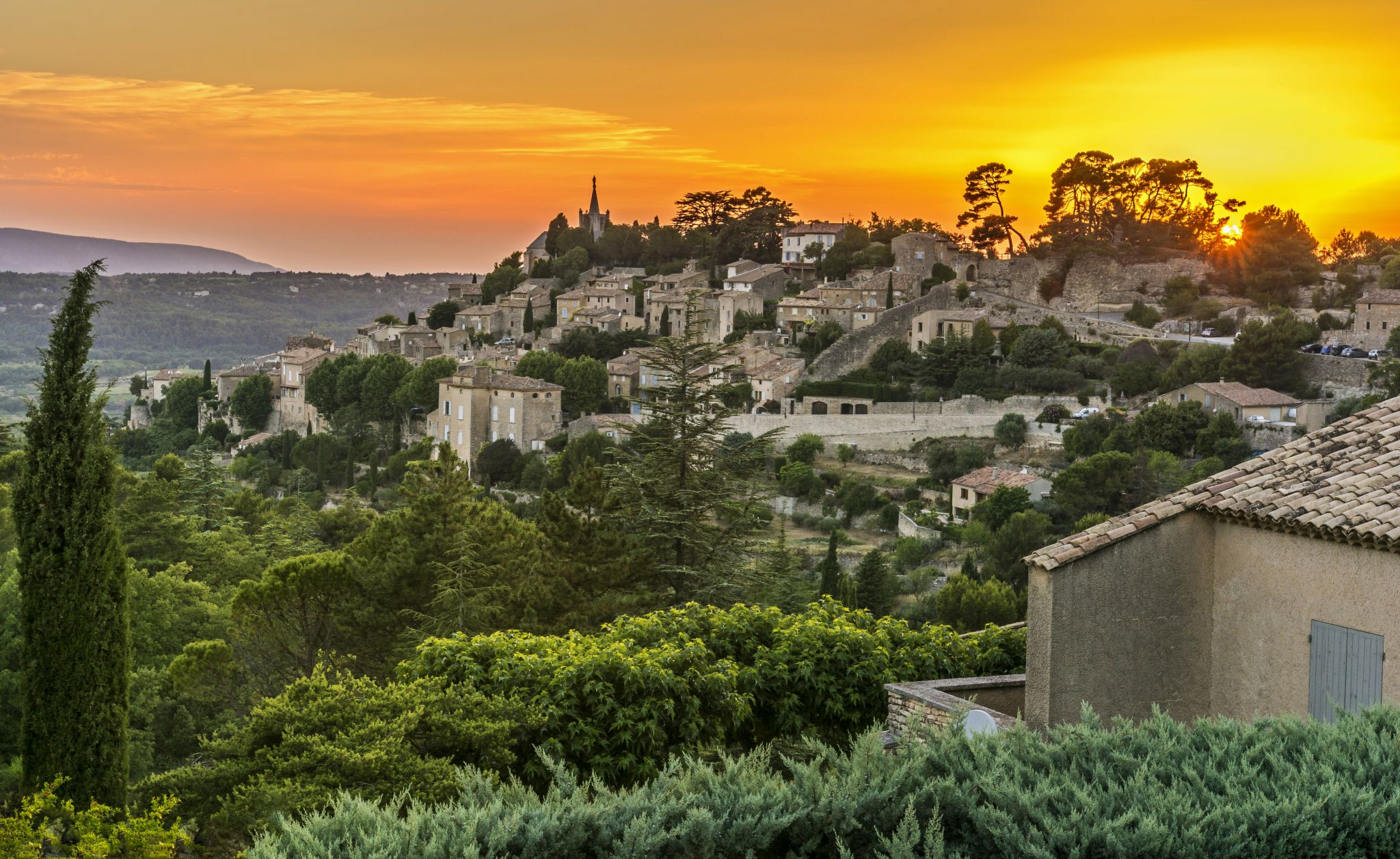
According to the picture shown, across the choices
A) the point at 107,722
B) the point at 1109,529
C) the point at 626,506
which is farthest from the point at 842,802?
the point at 626,506

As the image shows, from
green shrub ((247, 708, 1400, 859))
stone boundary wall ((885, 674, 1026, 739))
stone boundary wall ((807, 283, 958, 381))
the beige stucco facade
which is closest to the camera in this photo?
green shrub ((247, 708, 1400, 859))

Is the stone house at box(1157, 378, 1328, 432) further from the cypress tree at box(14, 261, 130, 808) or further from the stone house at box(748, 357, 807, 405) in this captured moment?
the cypress tree at box(14, 261, 130, 808)

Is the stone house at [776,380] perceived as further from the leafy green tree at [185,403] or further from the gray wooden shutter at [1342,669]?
the gray wooden shutter at [1342,669]

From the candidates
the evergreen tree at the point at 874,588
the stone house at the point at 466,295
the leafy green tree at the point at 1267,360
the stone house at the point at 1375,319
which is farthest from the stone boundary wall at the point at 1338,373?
the stone house at the point at 466,295

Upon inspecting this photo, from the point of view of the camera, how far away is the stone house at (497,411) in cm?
5631

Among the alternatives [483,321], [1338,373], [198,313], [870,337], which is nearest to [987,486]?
[1338,373]

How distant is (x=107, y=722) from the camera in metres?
10.0

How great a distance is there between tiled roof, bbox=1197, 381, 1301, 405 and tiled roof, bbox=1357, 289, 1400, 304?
28.1 feet

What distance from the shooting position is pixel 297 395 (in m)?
70.6

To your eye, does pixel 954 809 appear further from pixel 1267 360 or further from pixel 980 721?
pixel 1267 360

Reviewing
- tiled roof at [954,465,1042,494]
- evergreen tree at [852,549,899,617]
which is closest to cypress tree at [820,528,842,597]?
evergreen tree at [852,549,899,617]

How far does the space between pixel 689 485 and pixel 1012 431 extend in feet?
99.6

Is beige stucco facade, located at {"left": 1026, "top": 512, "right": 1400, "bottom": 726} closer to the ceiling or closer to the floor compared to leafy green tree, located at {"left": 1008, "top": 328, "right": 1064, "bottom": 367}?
closer to the floor

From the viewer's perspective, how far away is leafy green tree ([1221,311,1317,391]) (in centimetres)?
4809
